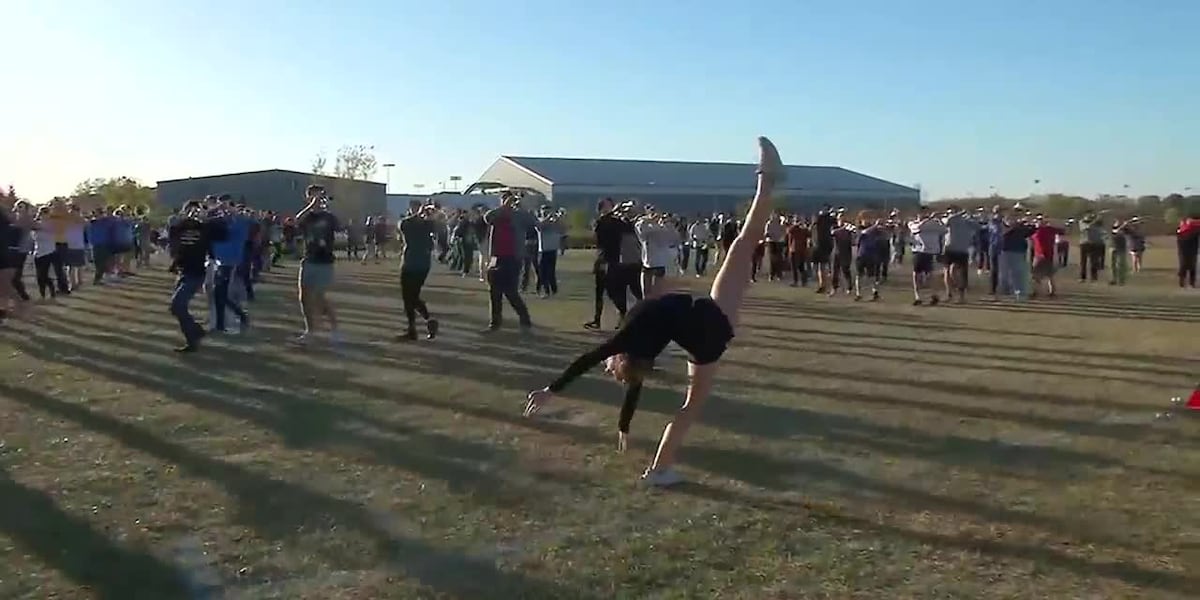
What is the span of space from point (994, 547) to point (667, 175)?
293 feet

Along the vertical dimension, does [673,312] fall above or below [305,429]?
above

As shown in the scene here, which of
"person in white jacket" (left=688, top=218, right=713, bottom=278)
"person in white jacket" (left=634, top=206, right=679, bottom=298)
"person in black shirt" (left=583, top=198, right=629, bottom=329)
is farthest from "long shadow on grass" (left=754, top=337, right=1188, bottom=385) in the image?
"person in white jacket" (left=688, top=218, right=713, bottom=278)

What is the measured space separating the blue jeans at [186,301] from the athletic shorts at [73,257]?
976cm

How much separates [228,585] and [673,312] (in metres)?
2.82

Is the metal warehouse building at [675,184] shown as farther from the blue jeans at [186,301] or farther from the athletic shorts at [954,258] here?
the blue jeans at [186,301]

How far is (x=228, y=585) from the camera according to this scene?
536 centimetres

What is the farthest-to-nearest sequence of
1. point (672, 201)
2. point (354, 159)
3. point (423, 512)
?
1. point (672, 201)
2. point (354, 159)
3. point (423, 512)

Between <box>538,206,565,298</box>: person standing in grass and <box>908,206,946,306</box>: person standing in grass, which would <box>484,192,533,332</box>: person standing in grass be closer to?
<box>538,206,565,298</box>: person standing in grass

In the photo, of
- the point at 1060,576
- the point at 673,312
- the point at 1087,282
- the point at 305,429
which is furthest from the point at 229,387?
the point at 1087,282

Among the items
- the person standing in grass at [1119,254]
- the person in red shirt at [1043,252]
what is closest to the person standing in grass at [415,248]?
the person in red shirt at [1043,252]

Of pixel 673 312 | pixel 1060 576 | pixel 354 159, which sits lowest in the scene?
pixel 1060 576

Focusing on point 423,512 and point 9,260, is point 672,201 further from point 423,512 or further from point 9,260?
point 423,512

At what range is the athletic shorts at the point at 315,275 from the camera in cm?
1347

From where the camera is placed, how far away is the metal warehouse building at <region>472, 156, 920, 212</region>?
288ft
